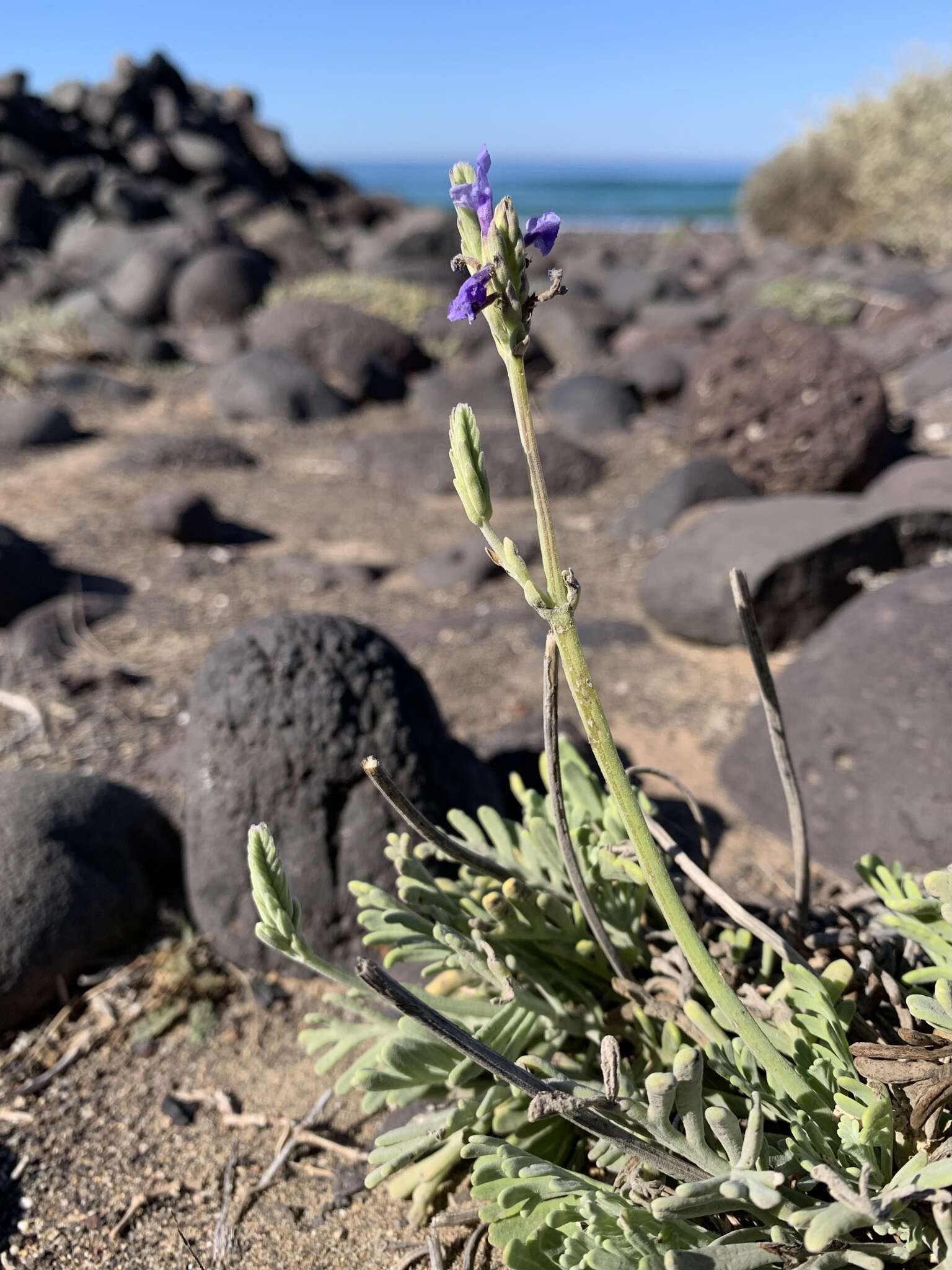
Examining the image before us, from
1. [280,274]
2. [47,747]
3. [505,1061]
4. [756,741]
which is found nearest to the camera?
[505,1061]

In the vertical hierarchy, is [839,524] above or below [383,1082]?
above

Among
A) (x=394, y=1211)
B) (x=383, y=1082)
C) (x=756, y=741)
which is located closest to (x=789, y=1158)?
(x=383, y=1082)

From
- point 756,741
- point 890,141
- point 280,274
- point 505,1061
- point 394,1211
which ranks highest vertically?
point 890,141

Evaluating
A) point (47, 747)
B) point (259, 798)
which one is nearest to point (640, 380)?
point (47, 747)

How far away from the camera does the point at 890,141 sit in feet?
61.0

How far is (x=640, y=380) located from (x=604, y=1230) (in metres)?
8.37

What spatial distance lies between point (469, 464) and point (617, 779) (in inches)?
16.9

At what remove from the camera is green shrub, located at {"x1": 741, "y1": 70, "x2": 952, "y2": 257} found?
57.0 ft

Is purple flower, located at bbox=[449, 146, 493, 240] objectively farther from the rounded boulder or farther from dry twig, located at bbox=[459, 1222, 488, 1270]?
the rounded boulder

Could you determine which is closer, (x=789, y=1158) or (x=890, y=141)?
(x=789, y=1158)

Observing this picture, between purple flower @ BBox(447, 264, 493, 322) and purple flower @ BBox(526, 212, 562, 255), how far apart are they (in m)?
0.10

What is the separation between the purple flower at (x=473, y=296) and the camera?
3.25ft

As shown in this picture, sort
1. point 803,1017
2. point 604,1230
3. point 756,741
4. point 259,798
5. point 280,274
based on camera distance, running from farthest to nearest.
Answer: point 280,274 → point 756,741 → point 259,798 → point 803,1017 → point 604,1230

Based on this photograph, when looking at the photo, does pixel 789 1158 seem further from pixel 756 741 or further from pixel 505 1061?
pixel 756 741
